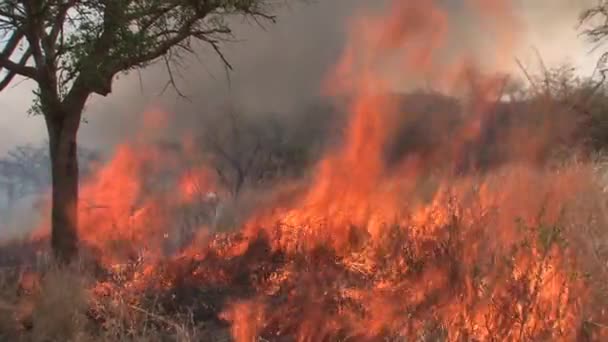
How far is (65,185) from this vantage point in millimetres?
9867

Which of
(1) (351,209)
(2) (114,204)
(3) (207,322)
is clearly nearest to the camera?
(3) (207,322)

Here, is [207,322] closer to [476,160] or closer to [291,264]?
[291,264]

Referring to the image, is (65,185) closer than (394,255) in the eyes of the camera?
No

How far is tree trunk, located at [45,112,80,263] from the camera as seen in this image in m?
9.83

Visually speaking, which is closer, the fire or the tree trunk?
the fire

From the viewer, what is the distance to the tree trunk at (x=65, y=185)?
9828 millimetres

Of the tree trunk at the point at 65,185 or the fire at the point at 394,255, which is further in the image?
the tree trunk at the point at 65,185

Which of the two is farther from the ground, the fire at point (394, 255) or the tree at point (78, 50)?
the tree at point (78, 50)

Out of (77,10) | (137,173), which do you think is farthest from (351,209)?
(137,173)

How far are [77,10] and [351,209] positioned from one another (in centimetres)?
444

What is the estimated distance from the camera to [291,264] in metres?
7.70

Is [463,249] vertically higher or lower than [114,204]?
lower

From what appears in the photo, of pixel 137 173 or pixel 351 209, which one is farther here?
pixel 137 173

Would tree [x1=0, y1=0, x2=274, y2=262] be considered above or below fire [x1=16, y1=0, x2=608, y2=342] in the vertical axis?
above
